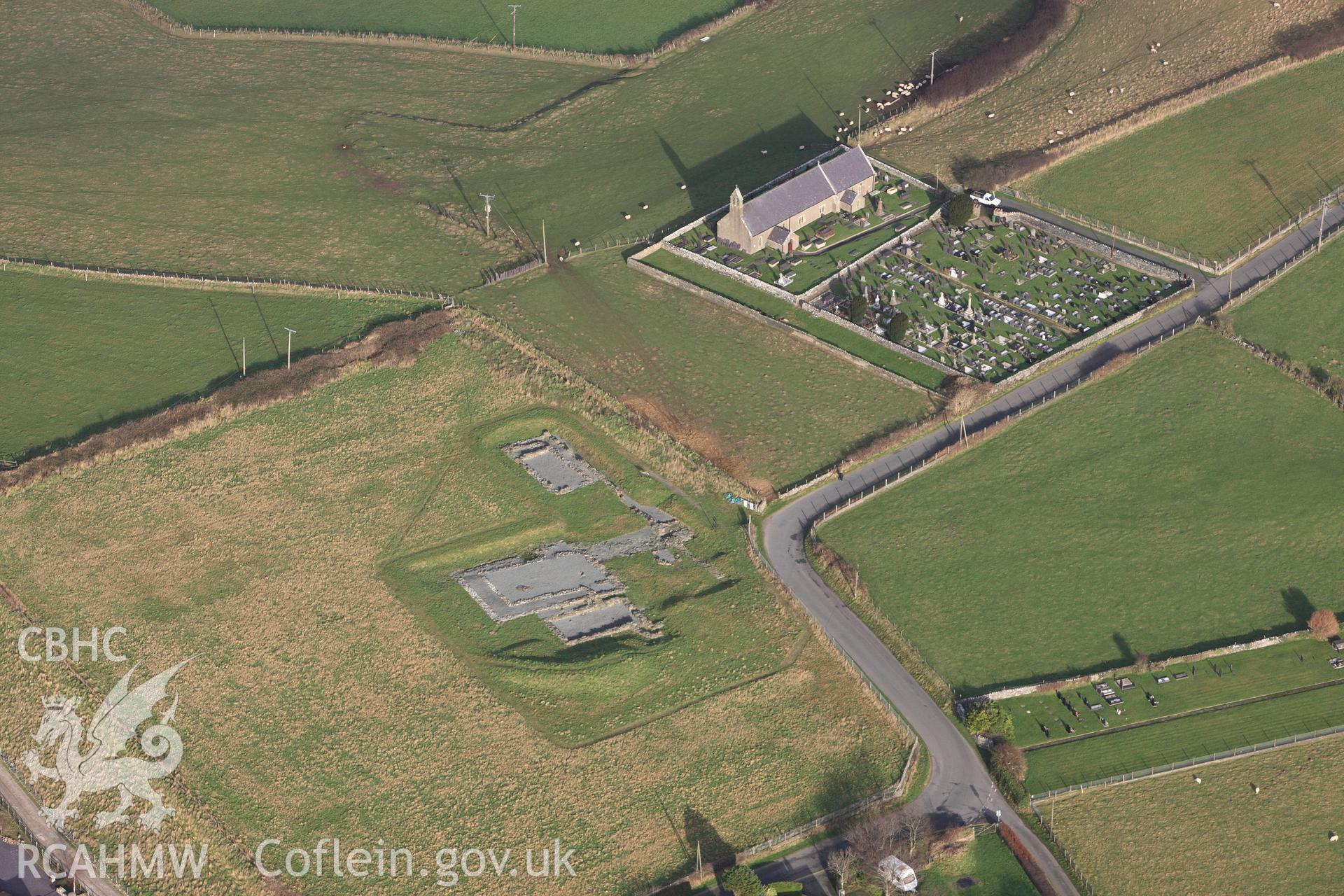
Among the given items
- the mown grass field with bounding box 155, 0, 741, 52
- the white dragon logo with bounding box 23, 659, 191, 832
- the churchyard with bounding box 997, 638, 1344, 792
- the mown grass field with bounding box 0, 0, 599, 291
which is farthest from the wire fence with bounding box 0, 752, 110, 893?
the mown grass field with bounding box 155, 0, 741, 52

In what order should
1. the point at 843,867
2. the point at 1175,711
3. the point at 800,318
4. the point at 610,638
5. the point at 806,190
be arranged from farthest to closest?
1. the point at 806,190
2. the point at 800,318
3. the point at 610,638
4. the point at 1175,711
5. the point at 843,867

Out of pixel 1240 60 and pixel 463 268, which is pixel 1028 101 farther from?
pixel 463 268

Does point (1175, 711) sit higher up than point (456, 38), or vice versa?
point (456, 38)

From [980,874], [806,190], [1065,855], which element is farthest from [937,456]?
[980,874]

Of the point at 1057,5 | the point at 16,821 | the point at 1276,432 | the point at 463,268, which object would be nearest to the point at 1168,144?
the point at 1057,5

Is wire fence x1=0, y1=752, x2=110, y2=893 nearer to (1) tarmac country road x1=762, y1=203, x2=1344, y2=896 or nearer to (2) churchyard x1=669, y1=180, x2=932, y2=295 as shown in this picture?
(1) tarmac country road x1=762, y1=203, x2=1344, y2=896

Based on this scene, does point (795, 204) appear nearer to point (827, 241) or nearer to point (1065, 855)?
point (827, 241)
